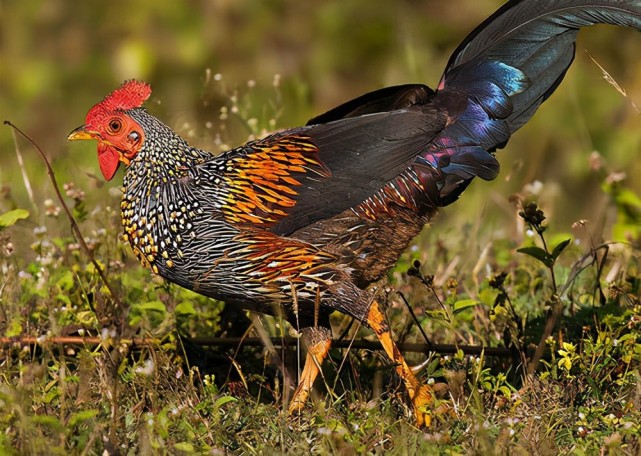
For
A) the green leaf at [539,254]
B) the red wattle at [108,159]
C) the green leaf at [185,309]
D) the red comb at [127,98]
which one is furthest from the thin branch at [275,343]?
the red comb at [127,98]

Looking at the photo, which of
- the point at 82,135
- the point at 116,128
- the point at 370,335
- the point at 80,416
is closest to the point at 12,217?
the point at 82,135

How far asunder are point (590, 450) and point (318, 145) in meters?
1.62

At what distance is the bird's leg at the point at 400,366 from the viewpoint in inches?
167

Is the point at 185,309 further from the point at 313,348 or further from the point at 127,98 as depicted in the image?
the point at 127,98

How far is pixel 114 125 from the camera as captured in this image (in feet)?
15.0

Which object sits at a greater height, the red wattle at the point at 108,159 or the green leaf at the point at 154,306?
the red wattle at the point at 108,159

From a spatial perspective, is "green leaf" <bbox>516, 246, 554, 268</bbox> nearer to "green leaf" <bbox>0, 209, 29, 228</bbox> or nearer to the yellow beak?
the yellow beak

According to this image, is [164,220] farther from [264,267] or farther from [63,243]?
[63,243]

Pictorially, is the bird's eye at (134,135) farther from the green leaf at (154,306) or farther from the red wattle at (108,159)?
the green leaf at (154,306)

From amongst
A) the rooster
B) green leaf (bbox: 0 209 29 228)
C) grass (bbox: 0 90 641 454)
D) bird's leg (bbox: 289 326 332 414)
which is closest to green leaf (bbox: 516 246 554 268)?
grass (bbox: 0 90 641 454)

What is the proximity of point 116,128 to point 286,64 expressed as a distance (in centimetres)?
413

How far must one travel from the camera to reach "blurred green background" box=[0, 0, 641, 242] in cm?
781

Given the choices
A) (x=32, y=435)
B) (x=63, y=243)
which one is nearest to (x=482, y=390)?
(x=32, y=435)

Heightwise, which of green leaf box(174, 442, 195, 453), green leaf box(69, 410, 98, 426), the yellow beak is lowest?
green leaf box(174, 442, 195, 453)
